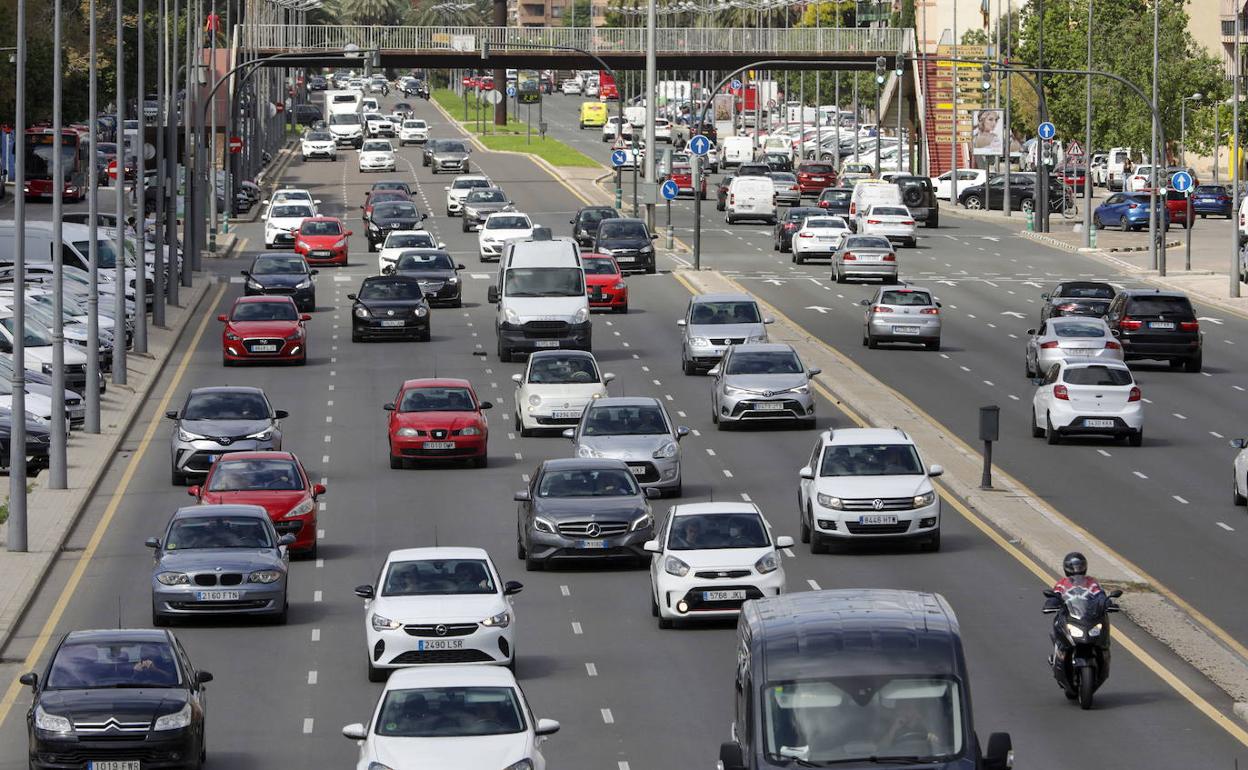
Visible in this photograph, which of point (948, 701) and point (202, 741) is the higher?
point (948, 701)

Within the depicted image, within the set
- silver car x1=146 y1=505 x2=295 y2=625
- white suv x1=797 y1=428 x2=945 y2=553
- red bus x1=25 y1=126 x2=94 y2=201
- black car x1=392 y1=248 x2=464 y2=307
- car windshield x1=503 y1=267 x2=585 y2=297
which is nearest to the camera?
silver car x1=146 y1=505 x2=295 y2=625

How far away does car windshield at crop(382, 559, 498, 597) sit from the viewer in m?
24.6

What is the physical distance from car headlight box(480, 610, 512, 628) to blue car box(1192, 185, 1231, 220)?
82903 mm

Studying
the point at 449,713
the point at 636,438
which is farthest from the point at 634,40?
the point at 449,713

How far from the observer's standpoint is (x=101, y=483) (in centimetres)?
3853

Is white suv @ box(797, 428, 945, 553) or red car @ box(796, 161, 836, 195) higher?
red car @ box(796, 161, 836, 195)

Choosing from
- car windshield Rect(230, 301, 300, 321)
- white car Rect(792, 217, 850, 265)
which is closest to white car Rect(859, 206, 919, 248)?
white car Rect(792, 217, 850, 265)

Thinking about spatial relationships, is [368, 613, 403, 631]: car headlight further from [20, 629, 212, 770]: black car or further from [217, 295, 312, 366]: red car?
[217, 295, 312, 366]: red car

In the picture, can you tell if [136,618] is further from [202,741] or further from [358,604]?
[202,741]

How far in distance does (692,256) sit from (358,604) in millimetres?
48873

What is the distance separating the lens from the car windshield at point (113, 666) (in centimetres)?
1998

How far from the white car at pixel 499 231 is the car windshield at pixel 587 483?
42.2 m

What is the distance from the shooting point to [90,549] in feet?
108

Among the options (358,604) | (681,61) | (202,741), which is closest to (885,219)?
(681,61)
